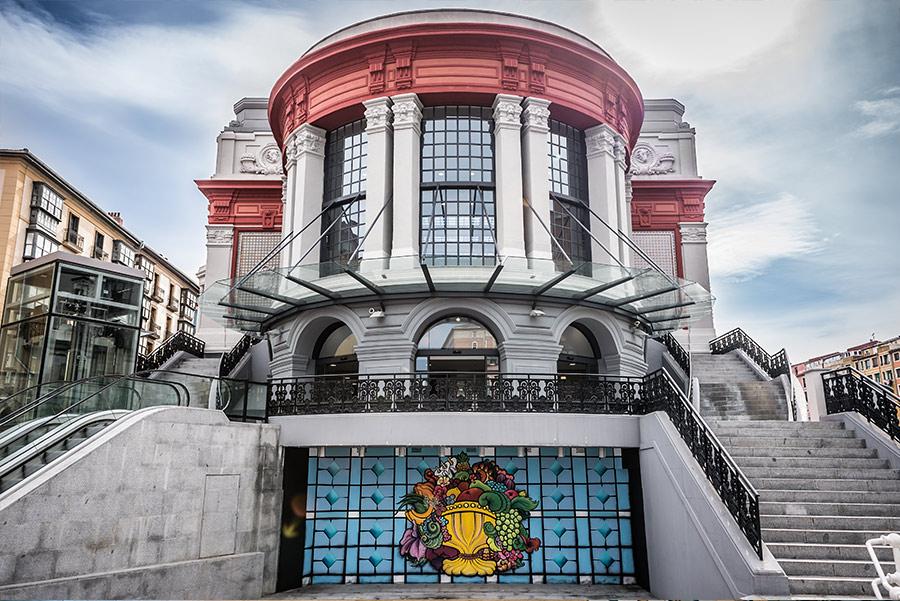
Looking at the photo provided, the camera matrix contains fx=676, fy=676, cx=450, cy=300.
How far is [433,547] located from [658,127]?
82.6 feet

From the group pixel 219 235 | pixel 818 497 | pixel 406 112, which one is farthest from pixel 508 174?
pixel 219 235

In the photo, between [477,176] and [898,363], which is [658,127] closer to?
[477,176]

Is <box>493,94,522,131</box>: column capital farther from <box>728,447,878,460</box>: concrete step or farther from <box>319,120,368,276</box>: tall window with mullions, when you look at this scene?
<box>728,447,878,460</box>: concrete step

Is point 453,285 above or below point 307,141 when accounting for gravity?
below

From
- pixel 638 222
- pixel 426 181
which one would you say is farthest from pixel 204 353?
pixel 638 222

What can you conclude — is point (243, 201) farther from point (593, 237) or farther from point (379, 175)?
point (593, 237)

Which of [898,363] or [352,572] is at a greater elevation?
[898,363]

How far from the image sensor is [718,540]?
9.55 m

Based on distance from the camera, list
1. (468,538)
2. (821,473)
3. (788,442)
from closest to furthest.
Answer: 1. (821,473)
2. (788,442)
3. (468,538)

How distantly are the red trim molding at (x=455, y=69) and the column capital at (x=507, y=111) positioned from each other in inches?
9.1

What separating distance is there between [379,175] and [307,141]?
120 inches

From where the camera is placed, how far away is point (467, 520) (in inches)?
549

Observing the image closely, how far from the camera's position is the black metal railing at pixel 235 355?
878 inches

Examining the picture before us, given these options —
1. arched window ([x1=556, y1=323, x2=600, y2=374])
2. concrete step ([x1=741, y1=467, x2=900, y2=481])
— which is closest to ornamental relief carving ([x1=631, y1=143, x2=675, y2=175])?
arched window ([x1=556, y1=323, x2=600, y2=374])
